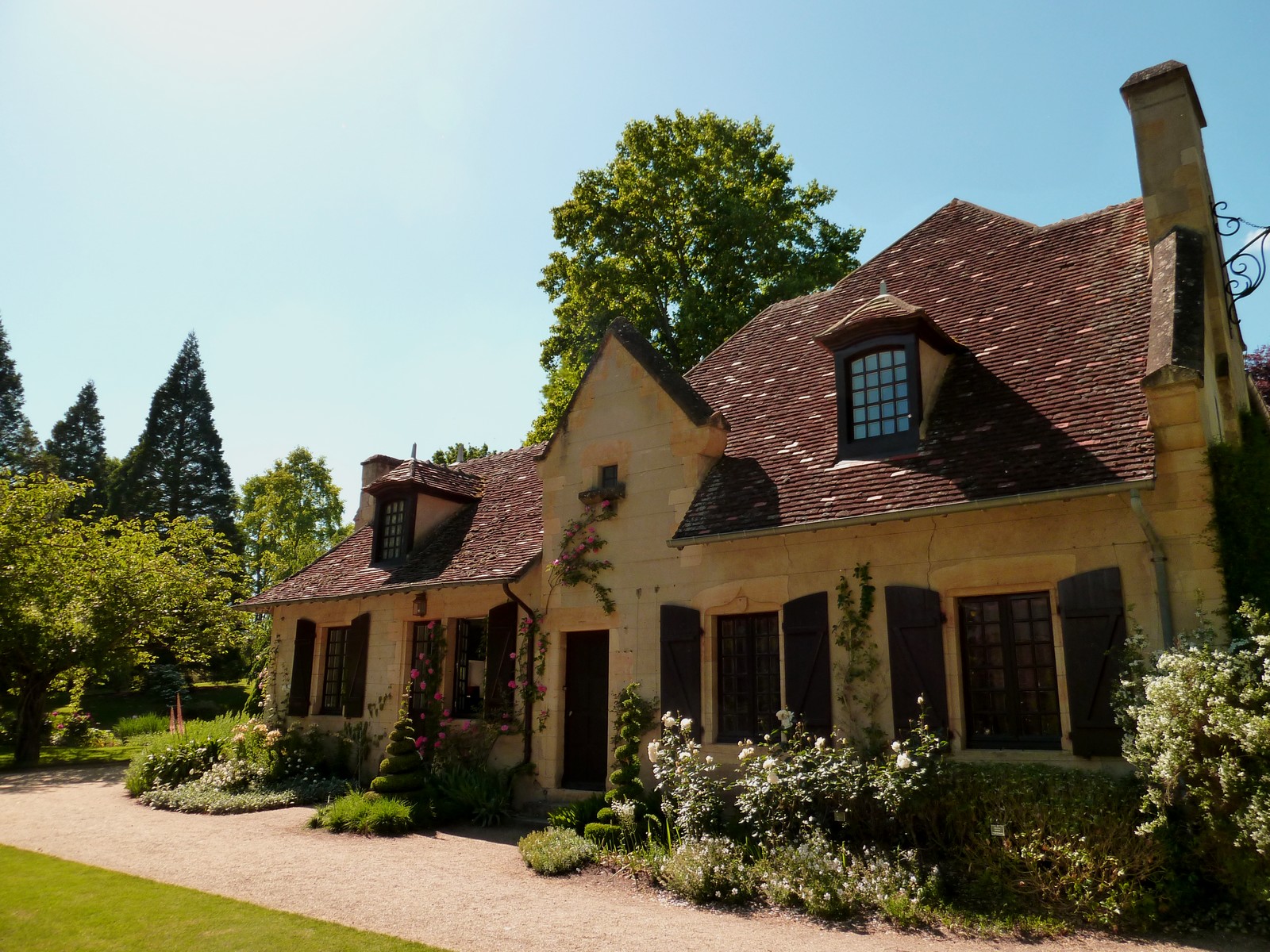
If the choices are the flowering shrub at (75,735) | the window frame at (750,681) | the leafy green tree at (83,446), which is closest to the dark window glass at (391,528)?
the window frame at (750,681)

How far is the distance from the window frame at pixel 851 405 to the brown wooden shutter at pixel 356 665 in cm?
973

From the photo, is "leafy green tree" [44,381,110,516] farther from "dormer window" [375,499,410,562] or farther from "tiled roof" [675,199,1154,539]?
"tiled roof" [675,199,1154,539]

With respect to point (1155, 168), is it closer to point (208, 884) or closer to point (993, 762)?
point (993, 762)

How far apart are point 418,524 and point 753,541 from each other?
27.0 ft

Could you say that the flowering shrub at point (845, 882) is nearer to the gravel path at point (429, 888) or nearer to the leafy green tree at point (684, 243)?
the gravel path at point (429, 888)

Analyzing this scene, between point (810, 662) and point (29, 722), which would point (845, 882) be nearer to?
point (810, 662)

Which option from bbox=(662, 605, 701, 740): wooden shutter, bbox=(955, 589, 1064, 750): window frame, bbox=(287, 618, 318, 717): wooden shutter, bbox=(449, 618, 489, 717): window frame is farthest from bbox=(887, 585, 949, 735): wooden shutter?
bbox=(287, 618, 318, 717): wooden shutter

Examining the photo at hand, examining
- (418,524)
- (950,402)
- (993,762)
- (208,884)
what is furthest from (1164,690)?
(418,524)

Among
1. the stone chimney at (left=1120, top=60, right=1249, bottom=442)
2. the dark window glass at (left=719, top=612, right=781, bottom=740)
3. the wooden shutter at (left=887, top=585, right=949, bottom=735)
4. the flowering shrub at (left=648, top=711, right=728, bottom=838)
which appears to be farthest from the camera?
the dark window glass at (left=719, top=612, right=781, bottom=740)

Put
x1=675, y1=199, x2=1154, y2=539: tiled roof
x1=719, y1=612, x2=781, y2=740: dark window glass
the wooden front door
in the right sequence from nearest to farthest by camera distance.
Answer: x1=675, y1=199, x2=1154, y2=539: tiled roof
x1=719, y1=612, x2=781, y2=740: dark window glass
the wooden front door

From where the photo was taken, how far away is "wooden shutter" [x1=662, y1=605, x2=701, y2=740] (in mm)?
10891

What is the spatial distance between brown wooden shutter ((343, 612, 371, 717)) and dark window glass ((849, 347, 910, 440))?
993 centimetres

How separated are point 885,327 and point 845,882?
6.43 metres

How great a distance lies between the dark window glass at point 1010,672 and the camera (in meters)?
8.66
